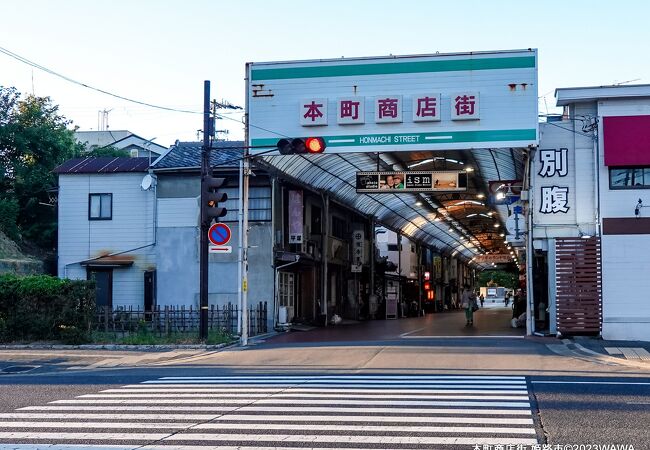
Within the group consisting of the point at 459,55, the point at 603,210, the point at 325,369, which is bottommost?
the point at 325,369

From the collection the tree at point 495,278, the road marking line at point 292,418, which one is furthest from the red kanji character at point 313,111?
the tree at point 495,278

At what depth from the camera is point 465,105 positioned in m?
23.5

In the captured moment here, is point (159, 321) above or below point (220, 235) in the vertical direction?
below

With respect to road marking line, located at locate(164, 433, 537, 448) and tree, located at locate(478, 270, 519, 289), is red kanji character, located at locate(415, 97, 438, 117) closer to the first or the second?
road marking line, located at locate(164, 433, 537, 448)

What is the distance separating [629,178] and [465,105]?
5.38 m

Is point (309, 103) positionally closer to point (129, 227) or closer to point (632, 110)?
point (632, 110)

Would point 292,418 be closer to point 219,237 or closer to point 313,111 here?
point 219,237

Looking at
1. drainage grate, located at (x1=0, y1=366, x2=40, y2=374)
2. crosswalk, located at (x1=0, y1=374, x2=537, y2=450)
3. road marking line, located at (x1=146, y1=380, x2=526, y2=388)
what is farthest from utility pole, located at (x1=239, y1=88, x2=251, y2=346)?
crosswalk, located at (x1=0, y1=374, x2=537, y2=450)

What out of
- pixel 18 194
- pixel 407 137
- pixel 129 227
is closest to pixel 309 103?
pixel 407 137

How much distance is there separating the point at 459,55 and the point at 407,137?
115 inches

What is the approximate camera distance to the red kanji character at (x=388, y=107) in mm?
23812

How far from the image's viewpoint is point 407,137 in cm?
2380

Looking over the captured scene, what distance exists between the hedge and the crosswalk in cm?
1015

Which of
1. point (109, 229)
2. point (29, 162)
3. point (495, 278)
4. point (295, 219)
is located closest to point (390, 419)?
point (295, 219)
